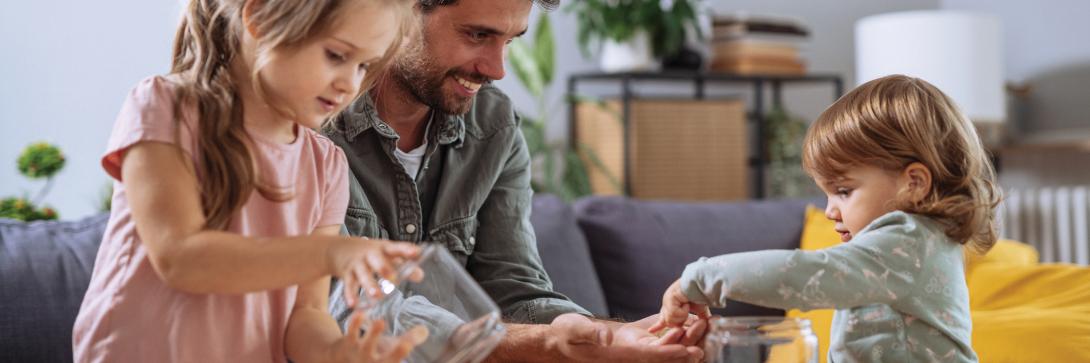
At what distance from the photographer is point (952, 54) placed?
3529 mm

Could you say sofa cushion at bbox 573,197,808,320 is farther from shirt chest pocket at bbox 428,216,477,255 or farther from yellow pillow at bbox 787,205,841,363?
shirt chest pocket at bbox 428,216,477,255

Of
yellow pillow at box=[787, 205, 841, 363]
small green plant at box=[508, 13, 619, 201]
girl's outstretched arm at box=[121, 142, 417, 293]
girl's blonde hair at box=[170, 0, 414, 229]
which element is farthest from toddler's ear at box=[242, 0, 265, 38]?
small green plant at box=[508, 13, 619, 201]

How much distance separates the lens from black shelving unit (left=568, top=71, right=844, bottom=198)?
3.84 meters

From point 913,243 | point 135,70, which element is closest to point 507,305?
point 913,243

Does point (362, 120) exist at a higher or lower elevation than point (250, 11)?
lower

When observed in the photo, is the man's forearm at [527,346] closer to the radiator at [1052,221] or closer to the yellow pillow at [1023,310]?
the yellow pillow at [1023,310]

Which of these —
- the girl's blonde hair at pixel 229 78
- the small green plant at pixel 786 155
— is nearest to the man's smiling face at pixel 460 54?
the girl's blonde hair at pixel 229 78

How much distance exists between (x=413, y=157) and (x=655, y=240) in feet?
3.51

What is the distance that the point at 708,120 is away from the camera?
13.3 feet

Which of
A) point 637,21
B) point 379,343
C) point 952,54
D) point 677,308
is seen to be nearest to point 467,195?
point 677,308

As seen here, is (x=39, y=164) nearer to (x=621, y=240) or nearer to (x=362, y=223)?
(x=362, y=223)

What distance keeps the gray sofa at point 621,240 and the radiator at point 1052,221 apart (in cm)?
135

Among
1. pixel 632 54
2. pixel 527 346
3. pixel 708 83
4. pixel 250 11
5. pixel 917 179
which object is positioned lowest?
pixel 708 83

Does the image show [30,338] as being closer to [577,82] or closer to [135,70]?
[135,70]
